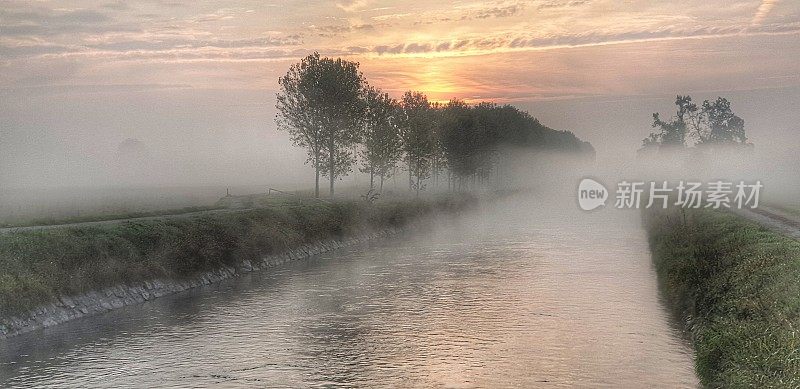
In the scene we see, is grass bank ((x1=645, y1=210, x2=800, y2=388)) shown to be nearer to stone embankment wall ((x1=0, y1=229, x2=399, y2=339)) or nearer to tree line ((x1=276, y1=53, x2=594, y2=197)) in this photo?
stone embankment wall ((x1=0, y1=229, x2=399, y2=339))

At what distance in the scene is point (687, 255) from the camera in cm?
4441

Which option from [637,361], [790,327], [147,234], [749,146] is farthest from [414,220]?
[749,146]

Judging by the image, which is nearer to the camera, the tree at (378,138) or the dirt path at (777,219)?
Answer: the dirt path at (777,219)

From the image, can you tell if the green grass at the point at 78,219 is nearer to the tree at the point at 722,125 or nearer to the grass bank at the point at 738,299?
the grass bank at the point at 738,299

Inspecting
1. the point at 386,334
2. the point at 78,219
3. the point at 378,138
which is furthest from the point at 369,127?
the point at 386,334

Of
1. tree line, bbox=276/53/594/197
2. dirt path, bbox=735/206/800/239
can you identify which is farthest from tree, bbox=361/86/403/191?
dirt path, bbox=735/206/800/239

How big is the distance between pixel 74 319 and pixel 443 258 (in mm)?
30934

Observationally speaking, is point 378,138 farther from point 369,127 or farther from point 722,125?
point 722,125

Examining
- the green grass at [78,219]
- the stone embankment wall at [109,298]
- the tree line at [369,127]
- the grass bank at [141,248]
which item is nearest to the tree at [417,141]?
the tree line at [369,127]

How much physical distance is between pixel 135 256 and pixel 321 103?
171ft

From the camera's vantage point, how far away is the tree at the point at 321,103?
96250 millimetres

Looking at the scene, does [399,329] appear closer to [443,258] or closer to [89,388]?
[89,388]

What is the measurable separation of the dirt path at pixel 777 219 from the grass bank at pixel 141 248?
34.1 meters

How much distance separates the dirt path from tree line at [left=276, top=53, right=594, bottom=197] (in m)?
44.8
